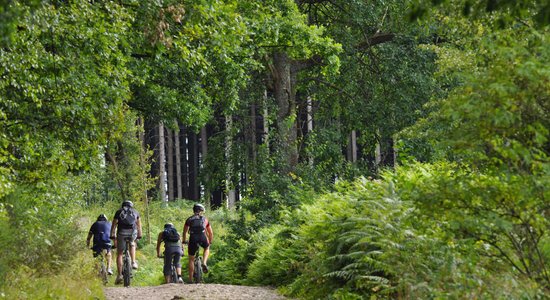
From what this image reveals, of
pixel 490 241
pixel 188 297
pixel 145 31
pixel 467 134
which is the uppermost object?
pixel 145 31

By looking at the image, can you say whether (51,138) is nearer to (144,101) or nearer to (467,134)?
(144,101)

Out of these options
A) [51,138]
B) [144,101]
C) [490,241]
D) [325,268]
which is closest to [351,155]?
[144,101]

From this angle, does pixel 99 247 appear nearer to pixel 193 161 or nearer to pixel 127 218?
pixel 127 218

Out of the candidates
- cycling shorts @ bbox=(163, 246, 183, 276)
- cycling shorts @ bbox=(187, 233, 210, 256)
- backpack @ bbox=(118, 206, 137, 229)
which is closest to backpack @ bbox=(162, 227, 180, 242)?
cycling shorts @ bbox=(163, 246, 183, 276)

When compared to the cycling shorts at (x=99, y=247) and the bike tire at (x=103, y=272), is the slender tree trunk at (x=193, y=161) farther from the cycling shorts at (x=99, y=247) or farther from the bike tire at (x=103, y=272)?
the bike tire at (x=103, y=272)

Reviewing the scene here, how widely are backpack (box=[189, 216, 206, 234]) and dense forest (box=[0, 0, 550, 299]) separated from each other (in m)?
1.32

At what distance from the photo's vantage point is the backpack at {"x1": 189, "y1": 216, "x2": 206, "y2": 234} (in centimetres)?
1939

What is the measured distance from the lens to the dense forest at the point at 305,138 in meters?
8.72

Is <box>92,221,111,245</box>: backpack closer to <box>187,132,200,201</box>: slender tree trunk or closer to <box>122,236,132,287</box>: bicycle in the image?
<box>122,236,132,287</box>: bicycle

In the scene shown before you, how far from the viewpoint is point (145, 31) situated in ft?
48.1

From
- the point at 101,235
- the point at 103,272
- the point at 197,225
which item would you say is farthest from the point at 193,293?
the point at 101,235

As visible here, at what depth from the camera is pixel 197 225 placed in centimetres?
1939

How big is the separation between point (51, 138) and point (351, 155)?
42039 mm

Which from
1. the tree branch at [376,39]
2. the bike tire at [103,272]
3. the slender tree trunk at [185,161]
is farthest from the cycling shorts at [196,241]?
the slender tree trunk at [185,161]
